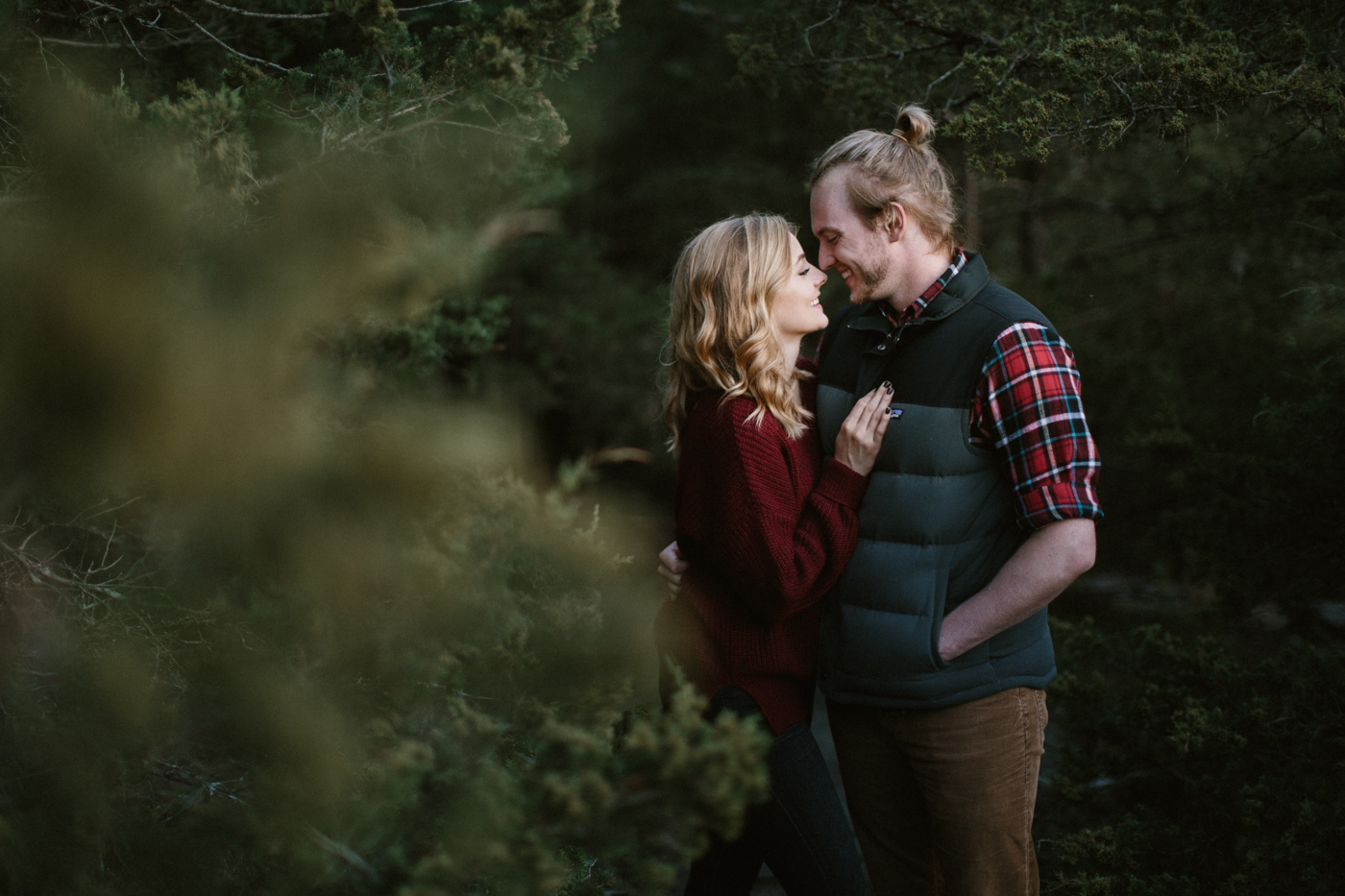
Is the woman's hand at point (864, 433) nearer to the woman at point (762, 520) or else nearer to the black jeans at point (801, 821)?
the woman at point (762, 520)

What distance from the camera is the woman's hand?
76.9 inches

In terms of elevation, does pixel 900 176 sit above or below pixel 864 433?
above

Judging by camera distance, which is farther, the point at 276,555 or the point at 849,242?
the point at 276,555

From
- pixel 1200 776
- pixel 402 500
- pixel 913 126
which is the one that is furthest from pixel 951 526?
pixel 1200 776

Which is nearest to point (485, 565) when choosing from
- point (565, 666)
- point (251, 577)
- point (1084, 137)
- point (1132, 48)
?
point (565, 666)

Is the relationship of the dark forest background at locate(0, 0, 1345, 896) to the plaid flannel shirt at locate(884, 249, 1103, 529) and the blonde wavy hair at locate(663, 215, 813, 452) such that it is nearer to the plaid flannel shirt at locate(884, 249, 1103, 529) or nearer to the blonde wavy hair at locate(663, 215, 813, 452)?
the blonde wavy hair at locate(663, 215, 813, 452)

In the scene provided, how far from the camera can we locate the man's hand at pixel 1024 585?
1.79 m

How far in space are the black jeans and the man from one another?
0.18 m

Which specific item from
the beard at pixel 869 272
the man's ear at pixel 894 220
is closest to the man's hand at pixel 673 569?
the beard at pixel 869 272

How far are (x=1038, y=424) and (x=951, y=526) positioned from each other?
27cm

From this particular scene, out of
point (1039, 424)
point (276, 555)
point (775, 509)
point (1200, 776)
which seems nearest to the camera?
point (1039, 424)

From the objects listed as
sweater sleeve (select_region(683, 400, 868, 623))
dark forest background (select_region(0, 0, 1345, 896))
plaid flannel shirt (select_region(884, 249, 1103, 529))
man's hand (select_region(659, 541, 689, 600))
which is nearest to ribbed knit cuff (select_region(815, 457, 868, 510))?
sweater sleeve (select_region(683, 400, 868, 623))

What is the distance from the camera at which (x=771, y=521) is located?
1898 millimetres

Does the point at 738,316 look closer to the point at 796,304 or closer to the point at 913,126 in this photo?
the point at 796,304
